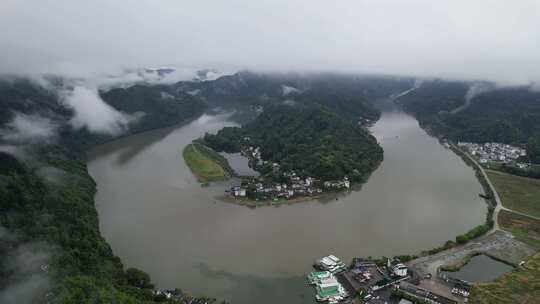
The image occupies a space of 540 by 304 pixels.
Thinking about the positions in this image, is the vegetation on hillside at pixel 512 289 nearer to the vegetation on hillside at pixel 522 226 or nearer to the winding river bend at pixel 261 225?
the vegetation on hillside at pixel 522 226

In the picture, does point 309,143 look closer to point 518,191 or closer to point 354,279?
point 518,191

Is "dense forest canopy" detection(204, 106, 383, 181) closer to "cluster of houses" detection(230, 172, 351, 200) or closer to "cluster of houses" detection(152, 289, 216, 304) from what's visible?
"cluster of houses" detection(230, 172, 351, 200)

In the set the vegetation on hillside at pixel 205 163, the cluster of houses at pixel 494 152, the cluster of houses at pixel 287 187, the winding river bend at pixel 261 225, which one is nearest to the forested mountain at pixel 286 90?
the cluster of houses at pixel 494 152

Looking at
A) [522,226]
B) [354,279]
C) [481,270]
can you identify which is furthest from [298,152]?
[481,270]

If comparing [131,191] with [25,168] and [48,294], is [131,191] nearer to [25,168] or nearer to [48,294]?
[25,168]

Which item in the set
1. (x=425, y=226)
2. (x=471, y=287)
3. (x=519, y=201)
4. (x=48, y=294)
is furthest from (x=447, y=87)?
(x=48, y=294)
